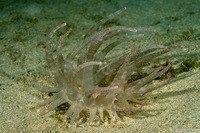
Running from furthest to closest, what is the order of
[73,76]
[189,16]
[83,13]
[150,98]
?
[83,13], [189,16], [150,98], [73,76]

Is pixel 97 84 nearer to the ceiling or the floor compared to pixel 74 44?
nearer to the ceiling

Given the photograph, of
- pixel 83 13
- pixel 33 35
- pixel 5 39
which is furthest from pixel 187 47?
pixel 5 39

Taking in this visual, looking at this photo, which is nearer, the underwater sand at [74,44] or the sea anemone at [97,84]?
the sea anemone at [97,84]

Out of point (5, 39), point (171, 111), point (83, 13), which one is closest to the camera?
point (171, 111)

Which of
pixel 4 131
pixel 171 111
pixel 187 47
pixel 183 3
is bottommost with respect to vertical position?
pixel 4 131

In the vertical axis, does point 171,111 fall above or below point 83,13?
below

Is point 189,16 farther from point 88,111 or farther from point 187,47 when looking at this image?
point 88,111

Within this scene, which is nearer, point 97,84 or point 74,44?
point 97,84

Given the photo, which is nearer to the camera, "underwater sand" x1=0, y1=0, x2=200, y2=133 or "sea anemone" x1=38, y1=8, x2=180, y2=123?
"sea anemone" x1=38, y1=8, x2=180, y2=123
